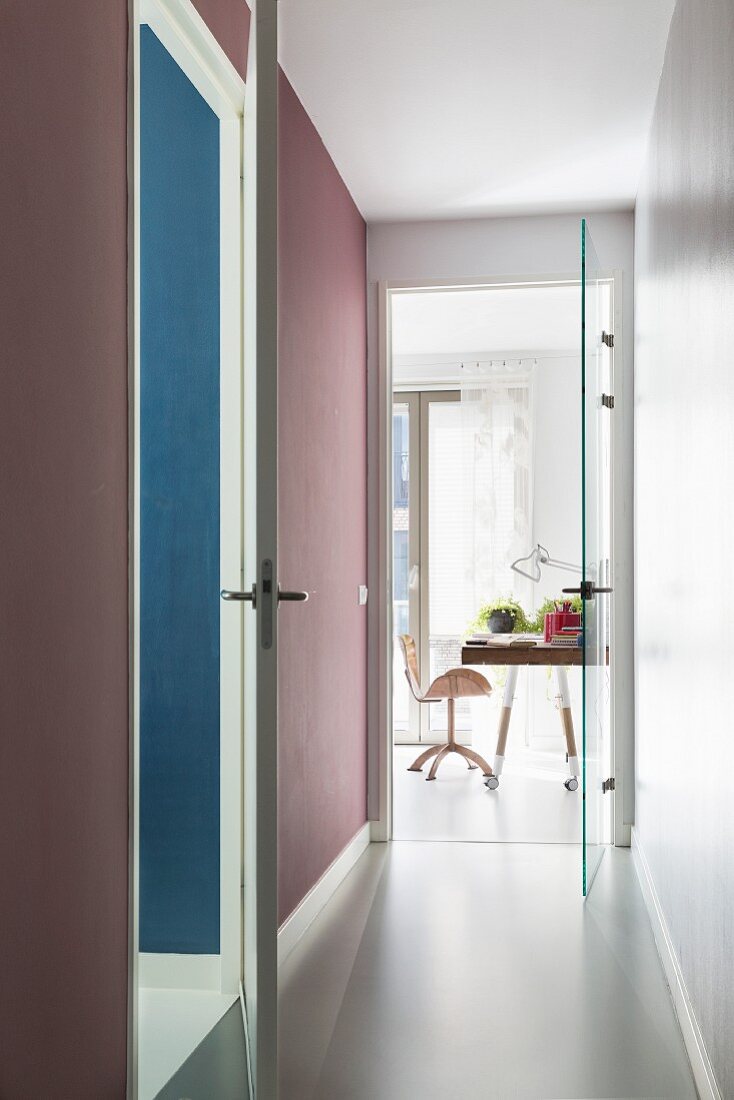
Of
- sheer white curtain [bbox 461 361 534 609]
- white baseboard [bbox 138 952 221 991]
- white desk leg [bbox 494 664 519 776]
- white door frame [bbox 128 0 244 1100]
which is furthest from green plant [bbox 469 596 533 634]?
white baseboard [bbox 138 952 221 991]

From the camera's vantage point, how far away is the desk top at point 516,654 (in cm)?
546

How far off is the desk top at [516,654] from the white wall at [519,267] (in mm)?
866

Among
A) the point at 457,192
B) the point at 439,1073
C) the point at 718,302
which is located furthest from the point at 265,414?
the point at 457,192

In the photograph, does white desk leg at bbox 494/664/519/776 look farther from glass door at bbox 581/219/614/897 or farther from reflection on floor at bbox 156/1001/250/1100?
reflection on floor at bbox 156/1001/250/1100

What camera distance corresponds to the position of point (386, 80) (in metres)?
3.35

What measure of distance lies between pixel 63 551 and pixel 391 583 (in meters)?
3.09

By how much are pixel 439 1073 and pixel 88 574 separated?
145cm

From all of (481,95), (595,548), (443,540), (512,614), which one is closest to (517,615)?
(512,614)

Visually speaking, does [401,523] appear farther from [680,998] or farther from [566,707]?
[680,998]

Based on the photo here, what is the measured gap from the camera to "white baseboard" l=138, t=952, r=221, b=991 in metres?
2.80

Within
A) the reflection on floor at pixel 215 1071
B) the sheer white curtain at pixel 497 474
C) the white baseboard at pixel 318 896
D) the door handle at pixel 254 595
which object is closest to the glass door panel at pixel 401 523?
the sheer white curtain at pixel 497 474

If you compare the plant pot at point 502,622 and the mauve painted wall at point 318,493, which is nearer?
the mauve painted wall at point 318,493

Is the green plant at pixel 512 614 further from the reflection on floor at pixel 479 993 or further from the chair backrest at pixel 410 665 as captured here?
the reflection on floor at pixel 479 993

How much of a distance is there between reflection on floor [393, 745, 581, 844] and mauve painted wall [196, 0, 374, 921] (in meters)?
0.55
